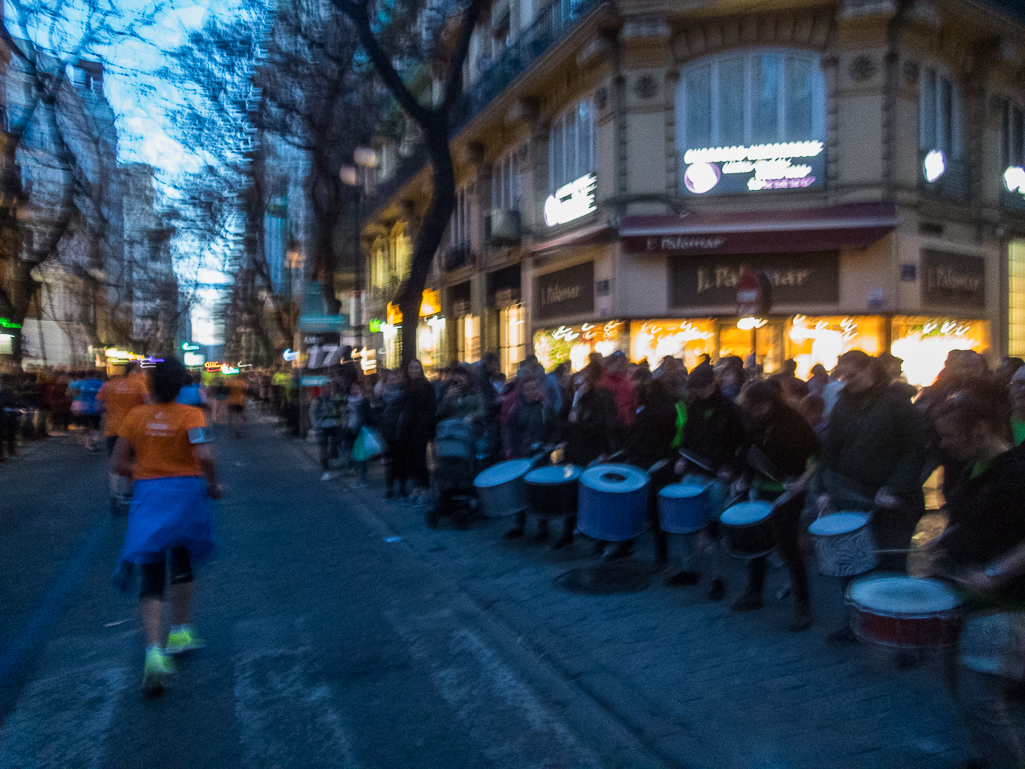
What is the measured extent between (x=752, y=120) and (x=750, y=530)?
1293 centimetres

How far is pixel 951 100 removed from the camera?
17875 mm

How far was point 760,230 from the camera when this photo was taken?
648 inches

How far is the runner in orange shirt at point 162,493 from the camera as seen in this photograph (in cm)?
491

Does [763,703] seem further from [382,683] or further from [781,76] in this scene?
[781,76]

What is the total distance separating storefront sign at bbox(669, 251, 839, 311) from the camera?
16781 millimetres

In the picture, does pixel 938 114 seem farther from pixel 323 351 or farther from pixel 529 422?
pixel 323 351

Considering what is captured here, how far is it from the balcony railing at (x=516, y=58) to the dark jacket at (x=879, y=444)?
13.3 m

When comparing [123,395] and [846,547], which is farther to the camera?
[123,395]

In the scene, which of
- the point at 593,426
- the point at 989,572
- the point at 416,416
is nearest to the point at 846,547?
the point at 989,572

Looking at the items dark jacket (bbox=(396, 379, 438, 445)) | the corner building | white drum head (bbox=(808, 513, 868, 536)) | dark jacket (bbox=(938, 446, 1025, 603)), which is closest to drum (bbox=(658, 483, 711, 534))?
white drum head (bbox=(808, 513, 868, 536))

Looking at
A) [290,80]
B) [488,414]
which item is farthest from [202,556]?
[290,80]

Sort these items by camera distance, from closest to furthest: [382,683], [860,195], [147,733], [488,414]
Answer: [147,733] < [382,683] < [488,414] < [860,195]

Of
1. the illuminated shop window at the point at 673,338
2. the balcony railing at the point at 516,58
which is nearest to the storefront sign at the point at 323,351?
the illuminated shop window at the point at 673,338

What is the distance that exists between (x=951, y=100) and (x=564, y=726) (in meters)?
17.7
